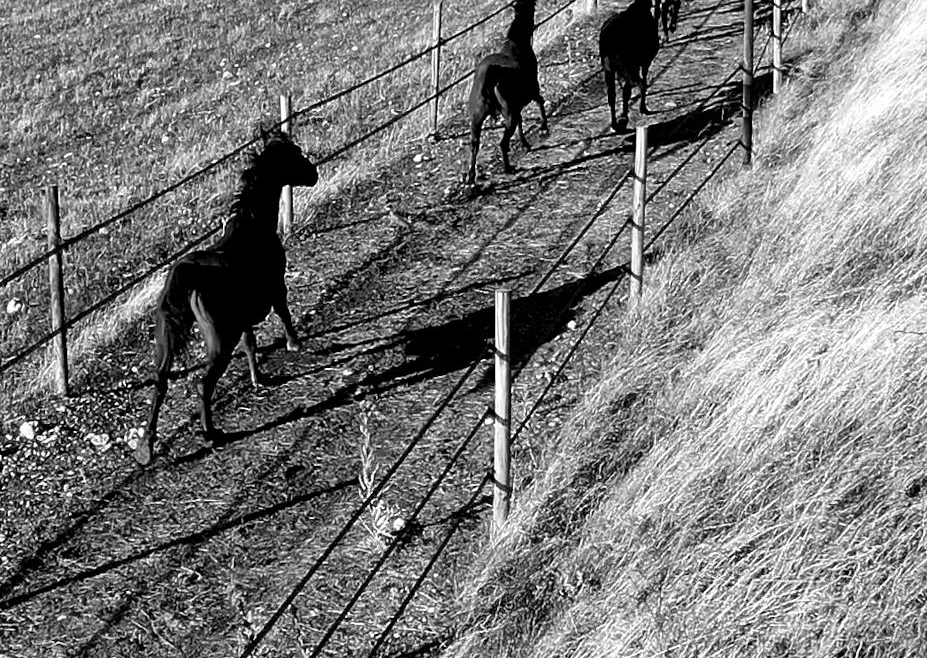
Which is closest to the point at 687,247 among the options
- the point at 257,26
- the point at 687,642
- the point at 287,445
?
the point at 287,445

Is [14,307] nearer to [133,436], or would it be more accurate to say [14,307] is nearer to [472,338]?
[133,436]

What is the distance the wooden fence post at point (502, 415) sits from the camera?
580cm

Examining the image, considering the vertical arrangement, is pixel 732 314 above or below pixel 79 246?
above

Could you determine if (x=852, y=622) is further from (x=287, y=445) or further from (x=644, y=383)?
(x=287, y=445)

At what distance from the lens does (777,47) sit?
13.0 m

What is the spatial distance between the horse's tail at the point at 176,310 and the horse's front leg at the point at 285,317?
911mm

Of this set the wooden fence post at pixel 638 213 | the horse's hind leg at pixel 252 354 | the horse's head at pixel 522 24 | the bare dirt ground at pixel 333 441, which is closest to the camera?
the bare dirt ground at pixel 333 441

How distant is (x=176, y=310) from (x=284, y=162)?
1580 millimetres

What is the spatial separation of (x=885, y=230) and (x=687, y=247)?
158 cm

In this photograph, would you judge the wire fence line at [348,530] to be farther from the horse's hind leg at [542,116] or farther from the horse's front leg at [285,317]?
the horse's hind leg at [542,116]

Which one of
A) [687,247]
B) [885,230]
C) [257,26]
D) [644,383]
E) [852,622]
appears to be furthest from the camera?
[257,26]

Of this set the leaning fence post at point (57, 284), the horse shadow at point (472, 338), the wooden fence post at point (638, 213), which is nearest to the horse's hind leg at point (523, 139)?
the horse shadow at point (472, 338)

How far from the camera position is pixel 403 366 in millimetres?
8406

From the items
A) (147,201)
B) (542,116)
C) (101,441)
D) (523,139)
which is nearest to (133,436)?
(101,441)
